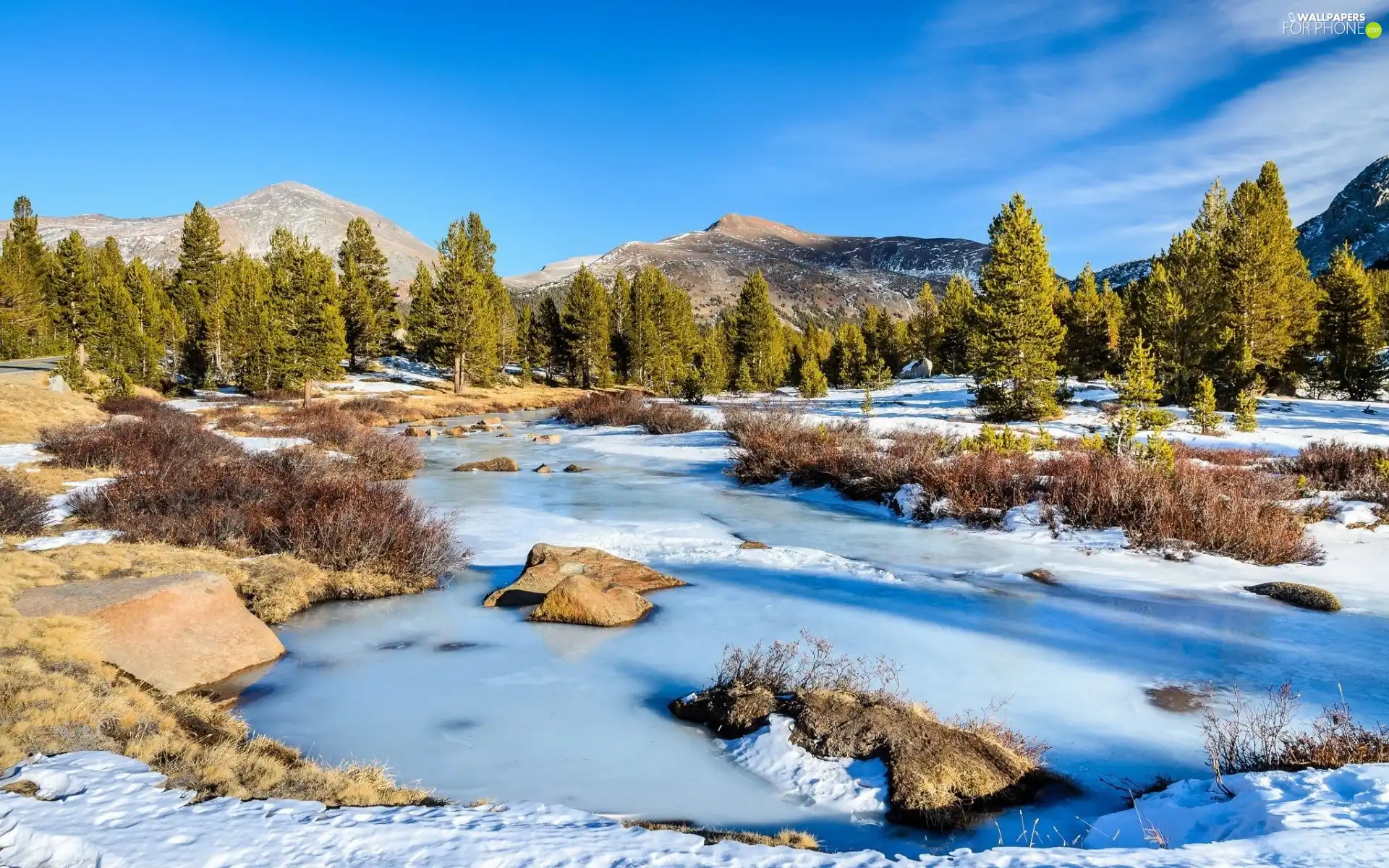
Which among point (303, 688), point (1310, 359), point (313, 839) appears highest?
point (1310, 359)

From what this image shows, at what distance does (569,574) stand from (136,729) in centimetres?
497

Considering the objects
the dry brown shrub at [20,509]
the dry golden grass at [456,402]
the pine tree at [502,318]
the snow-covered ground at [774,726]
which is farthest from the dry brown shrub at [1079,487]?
the pine tree at [502,318]

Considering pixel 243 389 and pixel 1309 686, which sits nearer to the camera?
pixel 1309 686

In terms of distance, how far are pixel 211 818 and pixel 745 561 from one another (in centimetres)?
774

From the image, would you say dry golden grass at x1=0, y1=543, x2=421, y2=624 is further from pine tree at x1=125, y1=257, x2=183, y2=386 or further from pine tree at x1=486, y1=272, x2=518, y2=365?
pine tree at x1=486, y1=272, x2=518, y2=365

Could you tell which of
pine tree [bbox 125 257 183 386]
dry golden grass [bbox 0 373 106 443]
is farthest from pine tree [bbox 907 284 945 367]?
dry golden grass [bbox 0 373 106 443]

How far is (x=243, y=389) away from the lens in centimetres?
4434

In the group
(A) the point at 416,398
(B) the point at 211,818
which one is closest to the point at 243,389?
(A) the point at 416,398

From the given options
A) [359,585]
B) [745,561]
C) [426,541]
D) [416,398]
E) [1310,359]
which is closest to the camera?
[359,585]

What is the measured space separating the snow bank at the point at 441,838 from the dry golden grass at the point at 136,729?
0.23 m

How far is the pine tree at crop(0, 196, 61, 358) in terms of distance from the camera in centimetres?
3381

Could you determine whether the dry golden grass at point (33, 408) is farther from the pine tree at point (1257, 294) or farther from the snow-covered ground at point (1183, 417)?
the pine tree at point (1257, 294)

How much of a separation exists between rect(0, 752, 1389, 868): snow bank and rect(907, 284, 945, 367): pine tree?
6701 cm

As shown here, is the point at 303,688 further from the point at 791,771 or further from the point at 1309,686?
the point at 1309,686
